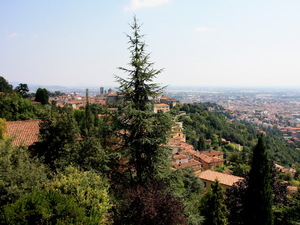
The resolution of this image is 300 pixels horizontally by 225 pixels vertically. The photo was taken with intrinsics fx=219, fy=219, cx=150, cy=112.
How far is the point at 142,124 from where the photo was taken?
885 centimetres

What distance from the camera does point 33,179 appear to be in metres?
8.45

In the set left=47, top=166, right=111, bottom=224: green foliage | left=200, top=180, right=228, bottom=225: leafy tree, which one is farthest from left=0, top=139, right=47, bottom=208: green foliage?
left=200, top=180, right=228, bottom=225: leafy tree

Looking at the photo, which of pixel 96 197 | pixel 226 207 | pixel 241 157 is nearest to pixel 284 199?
pixel 226 207

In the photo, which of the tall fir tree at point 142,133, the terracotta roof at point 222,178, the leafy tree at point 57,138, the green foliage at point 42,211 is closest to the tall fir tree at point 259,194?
the tall fir tree at point 142,133

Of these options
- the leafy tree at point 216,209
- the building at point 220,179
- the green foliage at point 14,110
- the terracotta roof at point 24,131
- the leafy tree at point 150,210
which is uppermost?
the green foliage at point 14,110

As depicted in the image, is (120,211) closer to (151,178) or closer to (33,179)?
(151,178)

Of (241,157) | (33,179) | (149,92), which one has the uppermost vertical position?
(149,92)

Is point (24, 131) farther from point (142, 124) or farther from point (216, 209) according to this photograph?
point (216, 209)

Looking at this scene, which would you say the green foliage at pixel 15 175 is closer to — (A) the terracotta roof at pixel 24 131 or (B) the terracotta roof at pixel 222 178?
(A) the terracotta roof at pixel 24 131

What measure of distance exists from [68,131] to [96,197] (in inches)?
199

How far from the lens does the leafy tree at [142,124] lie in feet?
28.9

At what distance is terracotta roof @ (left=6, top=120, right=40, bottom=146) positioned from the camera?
13935 mm

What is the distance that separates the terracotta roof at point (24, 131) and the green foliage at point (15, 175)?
508 centimetres

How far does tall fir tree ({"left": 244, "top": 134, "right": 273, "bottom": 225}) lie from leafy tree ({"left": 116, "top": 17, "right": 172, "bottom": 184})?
6088mm
